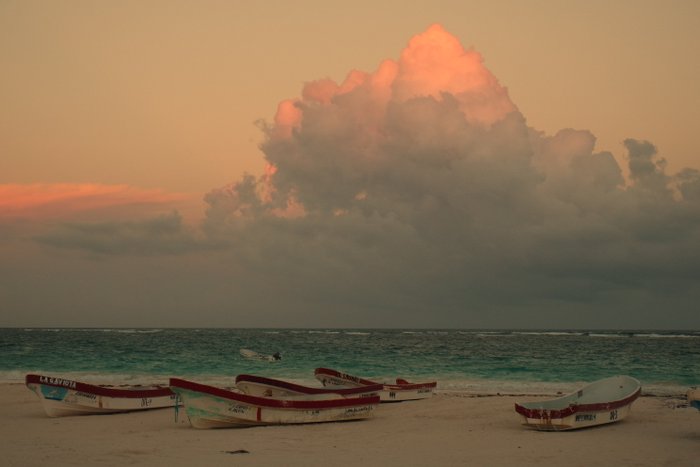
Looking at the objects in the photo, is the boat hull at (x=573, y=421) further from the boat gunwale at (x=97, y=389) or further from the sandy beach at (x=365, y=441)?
the boat gunwale at (x=97, y=389)

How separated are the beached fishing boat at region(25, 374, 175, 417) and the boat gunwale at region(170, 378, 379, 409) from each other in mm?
4107

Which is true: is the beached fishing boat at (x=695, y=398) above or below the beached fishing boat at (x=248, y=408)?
above

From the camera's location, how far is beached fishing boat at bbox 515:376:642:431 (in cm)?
1553

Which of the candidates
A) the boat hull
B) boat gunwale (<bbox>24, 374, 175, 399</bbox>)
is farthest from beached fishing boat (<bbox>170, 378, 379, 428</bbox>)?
the boat hull

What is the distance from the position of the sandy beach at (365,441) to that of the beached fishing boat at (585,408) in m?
0.26

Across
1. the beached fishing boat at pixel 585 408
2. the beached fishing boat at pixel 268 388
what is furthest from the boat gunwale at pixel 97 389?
the beached fishing boat at pixel 585 408

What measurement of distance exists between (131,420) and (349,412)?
5.40m

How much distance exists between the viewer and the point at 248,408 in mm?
16281

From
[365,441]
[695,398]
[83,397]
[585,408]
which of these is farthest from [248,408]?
[695,398]

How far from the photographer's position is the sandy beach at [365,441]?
12242mm

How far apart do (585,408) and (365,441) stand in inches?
197

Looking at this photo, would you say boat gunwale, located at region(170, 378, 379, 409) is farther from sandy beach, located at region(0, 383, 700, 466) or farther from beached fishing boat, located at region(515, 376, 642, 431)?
beached fishing boat, located at region(515, 376, 642, 431)

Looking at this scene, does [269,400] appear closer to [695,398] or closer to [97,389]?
[97,389]

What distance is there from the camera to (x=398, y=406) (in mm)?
21172
